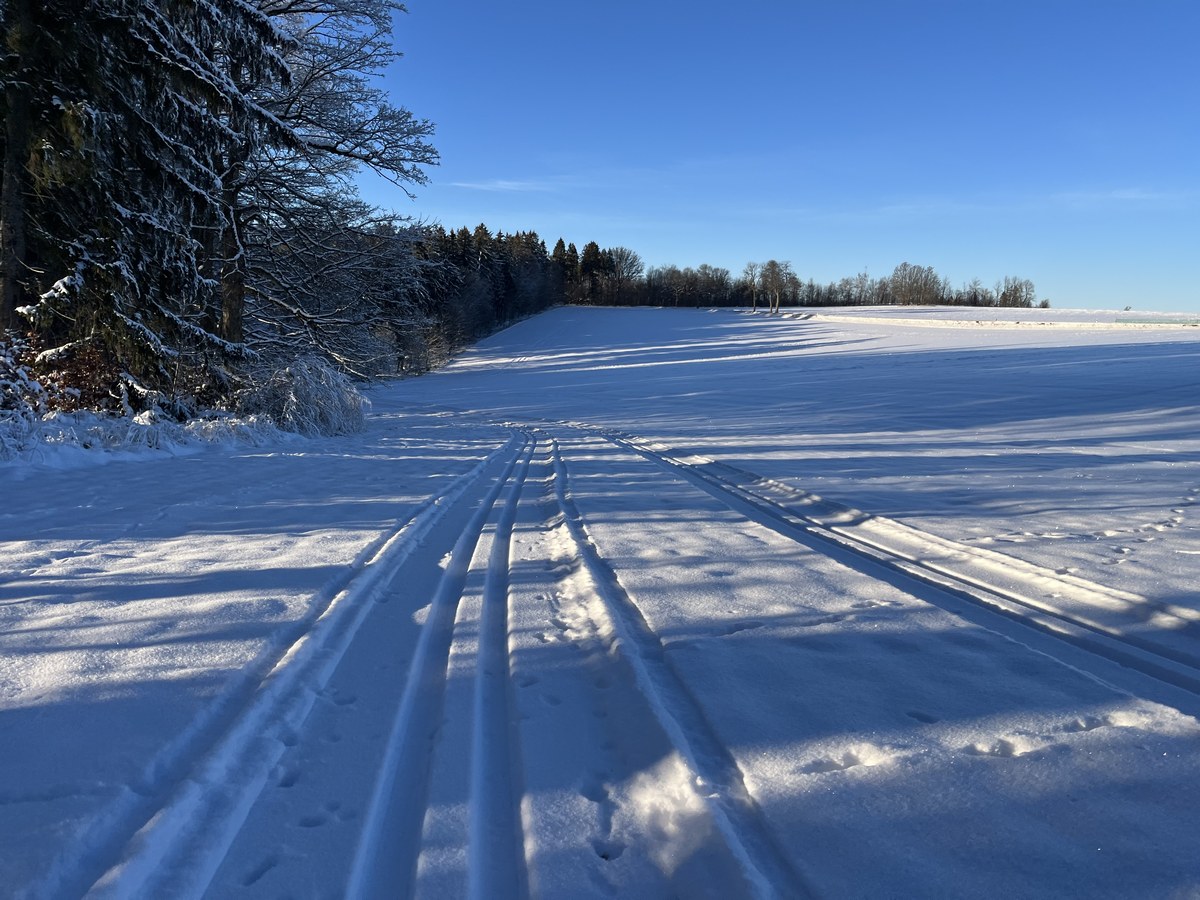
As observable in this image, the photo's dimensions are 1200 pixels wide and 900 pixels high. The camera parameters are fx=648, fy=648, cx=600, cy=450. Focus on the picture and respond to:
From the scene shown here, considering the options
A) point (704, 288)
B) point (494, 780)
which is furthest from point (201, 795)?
point (704, 288)

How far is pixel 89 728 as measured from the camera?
101 inches

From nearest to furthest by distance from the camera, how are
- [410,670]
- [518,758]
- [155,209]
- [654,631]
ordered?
[518,758] → [410,670] → [654,631] → [155,209]

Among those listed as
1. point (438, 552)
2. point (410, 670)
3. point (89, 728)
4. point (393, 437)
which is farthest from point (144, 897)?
point (393, 437)

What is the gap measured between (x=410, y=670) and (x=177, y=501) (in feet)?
15.6

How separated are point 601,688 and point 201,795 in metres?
1.60

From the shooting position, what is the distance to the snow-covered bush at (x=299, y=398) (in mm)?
13000

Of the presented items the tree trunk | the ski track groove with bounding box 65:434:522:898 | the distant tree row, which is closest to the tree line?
the tree trunk

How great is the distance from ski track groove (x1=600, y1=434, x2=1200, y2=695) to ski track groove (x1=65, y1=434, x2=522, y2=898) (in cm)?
366

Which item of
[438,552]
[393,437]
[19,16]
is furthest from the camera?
[393,437]

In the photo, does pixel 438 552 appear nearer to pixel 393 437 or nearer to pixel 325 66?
pixel 393 437

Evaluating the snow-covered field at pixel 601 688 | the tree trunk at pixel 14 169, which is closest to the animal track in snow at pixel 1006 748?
the snow-covered field at pixel 601 688

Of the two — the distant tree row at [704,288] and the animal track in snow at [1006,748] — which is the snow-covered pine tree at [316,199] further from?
the distant tree row at [704,288]

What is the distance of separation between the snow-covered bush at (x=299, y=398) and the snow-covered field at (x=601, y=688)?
5.34m

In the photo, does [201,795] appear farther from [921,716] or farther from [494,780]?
[921,716]
